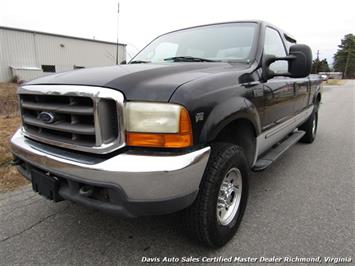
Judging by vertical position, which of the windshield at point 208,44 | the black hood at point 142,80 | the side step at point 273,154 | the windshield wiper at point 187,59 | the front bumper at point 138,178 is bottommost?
the side step at point 273,154

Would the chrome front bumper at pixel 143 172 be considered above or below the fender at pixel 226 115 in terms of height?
below

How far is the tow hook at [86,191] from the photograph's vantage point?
1.83 metres

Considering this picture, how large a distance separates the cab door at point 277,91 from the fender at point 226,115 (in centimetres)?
45

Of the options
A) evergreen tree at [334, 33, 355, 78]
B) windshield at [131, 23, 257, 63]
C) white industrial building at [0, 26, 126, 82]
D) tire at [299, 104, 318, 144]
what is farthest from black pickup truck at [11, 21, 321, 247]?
evergreen tree at [334, 33, 355, 78]

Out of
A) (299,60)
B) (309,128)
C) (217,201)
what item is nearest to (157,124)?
(217,201)

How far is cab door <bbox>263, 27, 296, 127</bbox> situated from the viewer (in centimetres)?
292

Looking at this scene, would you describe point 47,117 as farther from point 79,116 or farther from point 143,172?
point 143,172

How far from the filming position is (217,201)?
6.89 feet

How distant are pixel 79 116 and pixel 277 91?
2143 mm

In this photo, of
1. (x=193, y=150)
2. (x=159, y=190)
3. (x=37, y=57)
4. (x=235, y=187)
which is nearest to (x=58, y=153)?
(x=159, y=190)

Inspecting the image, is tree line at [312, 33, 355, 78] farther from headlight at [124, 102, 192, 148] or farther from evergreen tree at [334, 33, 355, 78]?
headlight at [124, 102, 192, 148]

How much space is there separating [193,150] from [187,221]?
604 millimetres

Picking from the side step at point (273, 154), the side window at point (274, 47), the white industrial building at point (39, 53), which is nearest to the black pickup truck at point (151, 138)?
the side step at point (273, 154)

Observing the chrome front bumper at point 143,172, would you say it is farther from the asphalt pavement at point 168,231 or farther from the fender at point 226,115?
the asphalt pavement at point 168,231
